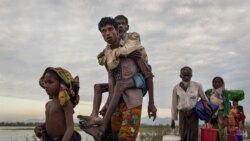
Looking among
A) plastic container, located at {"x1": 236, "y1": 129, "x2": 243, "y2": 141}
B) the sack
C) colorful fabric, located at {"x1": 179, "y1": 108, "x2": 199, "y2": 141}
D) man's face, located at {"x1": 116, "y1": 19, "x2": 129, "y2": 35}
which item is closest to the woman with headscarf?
plastic container, located at {"x1": 236, "y1": 129, "x2": 243, "y2": 141}

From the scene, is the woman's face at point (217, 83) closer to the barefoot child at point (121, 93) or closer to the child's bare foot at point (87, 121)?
the barefoot child at point (121, 93)

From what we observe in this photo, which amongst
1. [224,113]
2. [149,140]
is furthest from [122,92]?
[149,140]

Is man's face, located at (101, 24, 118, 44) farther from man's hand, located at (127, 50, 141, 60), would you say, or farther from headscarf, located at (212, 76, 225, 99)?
headscarf, located at (212, 76, 225, 99)

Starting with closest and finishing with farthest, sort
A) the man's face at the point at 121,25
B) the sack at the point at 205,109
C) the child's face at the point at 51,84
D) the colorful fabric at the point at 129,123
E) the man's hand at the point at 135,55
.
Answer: the colorful fabric at the point at 129,123, the child's face at the point at 51,84, the man's hand at the point at 135,55, the man's face at the point at 121,25, the sack at the point at 205,109

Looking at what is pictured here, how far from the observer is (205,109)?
7.38m

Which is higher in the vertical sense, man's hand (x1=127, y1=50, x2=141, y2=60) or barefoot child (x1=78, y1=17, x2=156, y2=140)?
man's hand (x1=127, y1=50, x2=141, y2=60)

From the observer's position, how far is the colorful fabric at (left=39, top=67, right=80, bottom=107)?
3.89m

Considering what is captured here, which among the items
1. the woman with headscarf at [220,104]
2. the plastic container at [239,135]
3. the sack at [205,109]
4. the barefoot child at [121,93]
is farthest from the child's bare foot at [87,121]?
the plastic container at [239,135]

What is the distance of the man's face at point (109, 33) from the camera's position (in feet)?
13.5

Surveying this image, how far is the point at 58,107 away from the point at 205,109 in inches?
156

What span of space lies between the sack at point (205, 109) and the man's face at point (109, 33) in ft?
11.9

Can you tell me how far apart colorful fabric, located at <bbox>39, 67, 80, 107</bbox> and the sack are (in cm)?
365

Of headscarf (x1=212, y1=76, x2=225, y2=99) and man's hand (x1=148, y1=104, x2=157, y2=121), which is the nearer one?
man's hand (x1=148, y1=104, x2=157, y2=121)

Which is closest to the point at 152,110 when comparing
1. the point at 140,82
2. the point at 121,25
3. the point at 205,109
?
the point at 140,82
